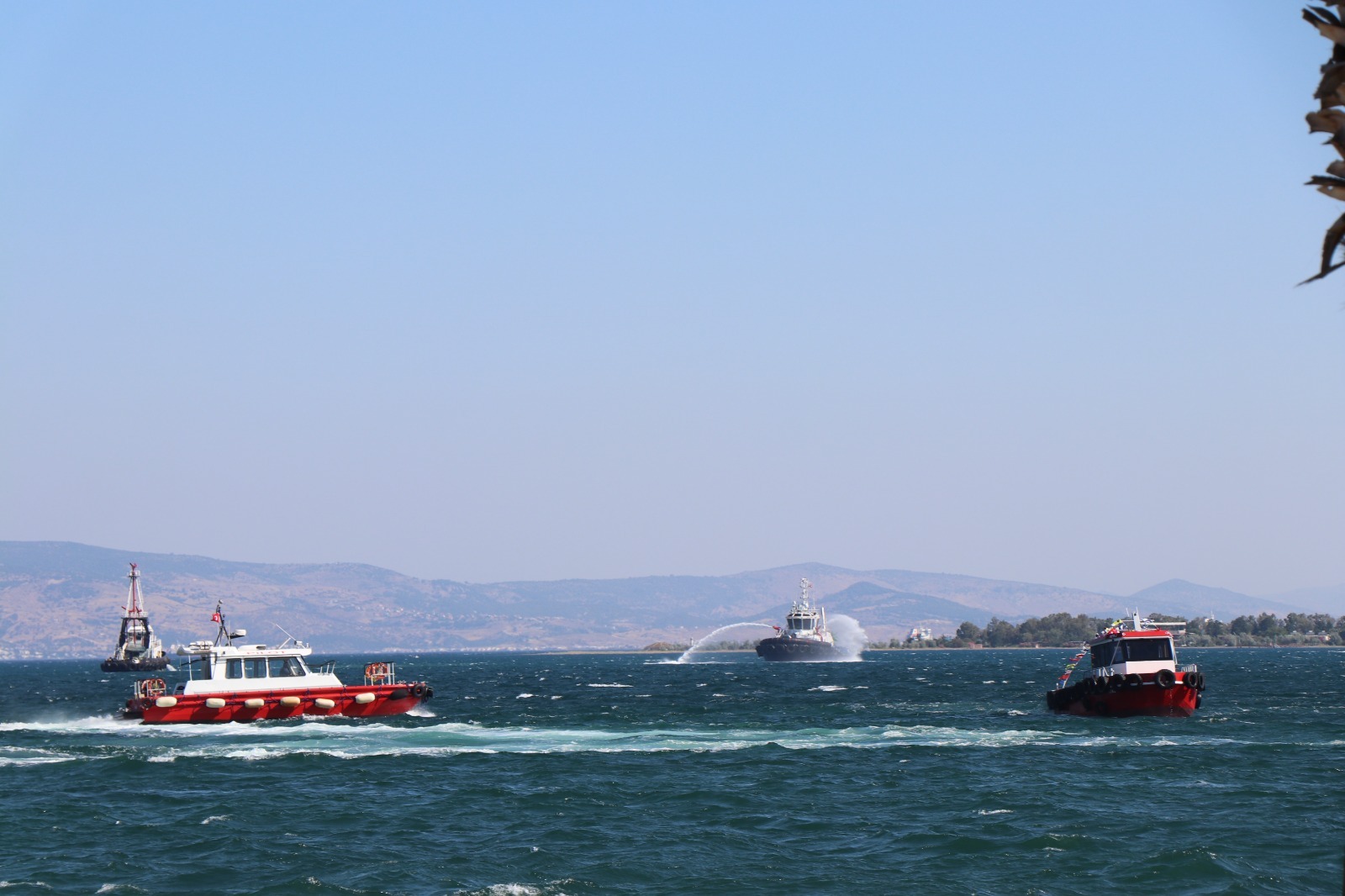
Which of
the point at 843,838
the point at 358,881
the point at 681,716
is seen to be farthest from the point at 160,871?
the point at 681,716

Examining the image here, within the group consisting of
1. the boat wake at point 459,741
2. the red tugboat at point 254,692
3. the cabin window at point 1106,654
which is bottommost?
the boat wake at point 459,741

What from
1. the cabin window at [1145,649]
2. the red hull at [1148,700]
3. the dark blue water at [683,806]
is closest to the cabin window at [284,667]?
the dark blue water at [683,806]

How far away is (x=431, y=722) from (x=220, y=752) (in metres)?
15.8

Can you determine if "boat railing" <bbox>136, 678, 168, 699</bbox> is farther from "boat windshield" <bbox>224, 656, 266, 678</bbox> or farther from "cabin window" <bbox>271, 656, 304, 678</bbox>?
"cabin window" <bbox>271, 656, 304, 678</bbox>

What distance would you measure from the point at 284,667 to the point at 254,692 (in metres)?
2.17

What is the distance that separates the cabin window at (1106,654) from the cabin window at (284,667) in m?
40.6

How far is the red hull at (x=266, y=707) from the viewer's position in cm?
7019

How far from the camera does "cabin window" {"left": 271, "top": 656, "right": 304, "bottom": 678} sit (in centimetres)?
7250

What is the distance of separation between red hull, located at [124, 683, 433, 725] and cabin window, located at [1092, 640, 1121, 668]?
36.0 metres

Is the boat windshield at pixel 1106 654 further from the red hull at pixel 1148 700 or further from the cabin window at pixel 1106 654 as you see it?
the red hull at pixel 1148 700

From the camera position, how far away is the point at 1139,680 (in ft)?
226

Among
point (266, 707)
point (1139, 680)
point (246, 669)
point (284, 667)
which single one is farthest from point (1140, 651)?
point (246, 669)

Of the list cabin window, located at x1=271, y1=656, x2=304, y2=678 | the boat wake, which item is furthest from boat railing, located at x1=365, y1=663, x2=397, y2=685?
the boat wake

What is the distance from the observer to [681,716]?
76.9 meters
